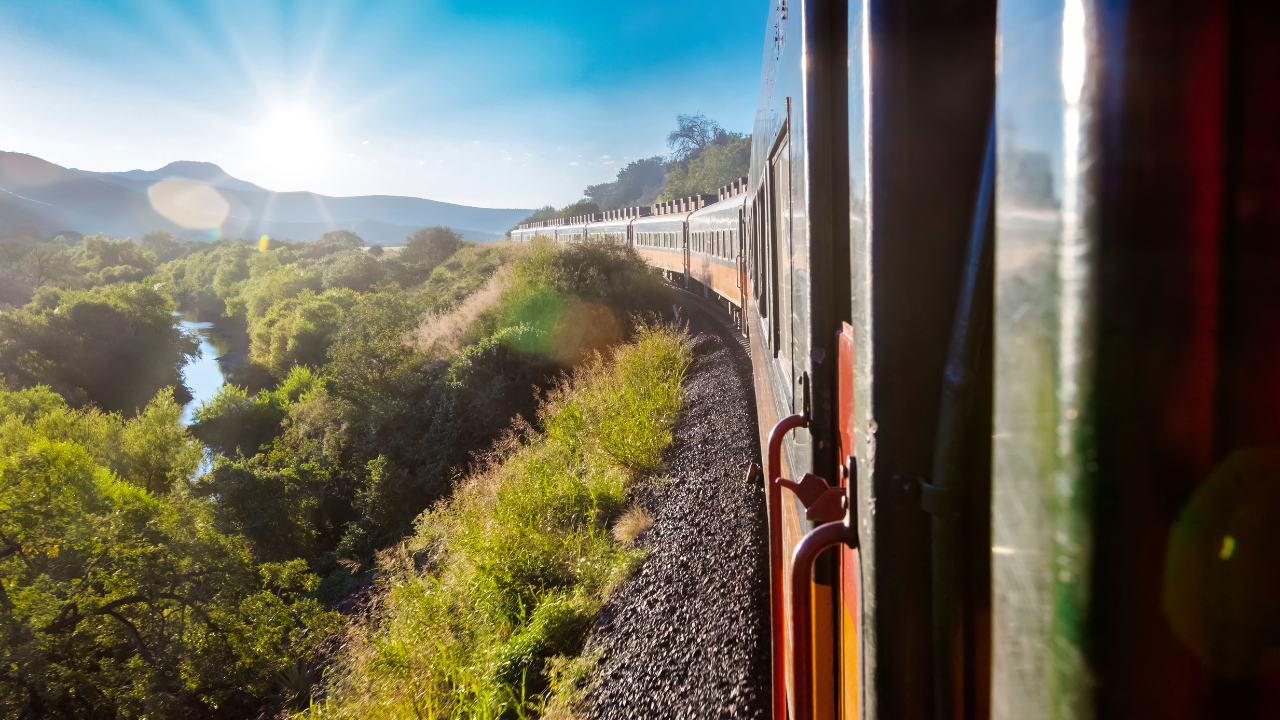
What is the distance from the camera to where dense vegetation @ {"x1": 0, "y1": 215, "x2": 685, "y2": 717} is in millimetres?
7012

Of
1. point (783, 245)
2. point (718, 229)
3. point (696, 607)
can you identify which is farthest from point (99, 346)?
point (783, 245)

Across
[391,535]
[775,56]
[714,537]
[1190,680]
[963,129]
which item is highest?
[775,56]

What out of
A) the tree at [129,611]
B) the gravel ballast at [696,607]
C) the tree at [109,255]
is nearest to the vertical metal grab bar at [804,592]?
the gravel ballast at [696,607]

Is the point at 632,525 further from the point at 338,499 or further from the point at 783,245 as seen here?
the point at 338,499

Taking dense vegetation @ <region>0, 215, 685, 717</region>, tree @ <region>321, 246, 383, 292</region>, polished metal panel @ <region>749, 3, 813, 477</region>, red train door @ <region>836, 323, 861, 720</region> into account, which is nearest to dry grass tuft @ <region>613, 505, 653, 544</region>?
dense vegetation @ <region>0, 215, 685, 717</region>

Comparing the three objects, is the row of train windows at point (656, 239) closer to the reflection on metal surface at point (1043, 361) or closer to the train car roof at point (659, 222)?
the train car roof at point (659, 222)

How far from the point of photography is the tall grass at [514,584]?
4910 millimetres

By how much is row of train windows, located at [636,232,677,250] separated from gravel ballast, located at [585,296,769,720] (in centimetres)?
1522

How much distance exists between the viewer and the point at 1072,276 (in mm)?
428

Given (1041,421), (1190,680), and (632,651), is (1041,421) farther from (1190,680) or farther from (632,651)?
(632,651)

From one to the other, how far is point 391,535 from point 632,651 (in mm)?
12177

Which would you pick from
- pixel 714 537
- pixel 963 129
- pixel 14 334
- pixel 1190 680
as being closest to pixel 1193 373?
pixel 1190 680

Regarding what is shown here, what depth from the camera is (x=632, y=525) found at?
6.38 meters

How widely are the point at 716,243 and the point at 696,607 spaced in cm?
1024
